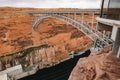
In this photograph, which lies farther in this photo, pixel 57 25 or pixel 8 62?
pixel 57 25

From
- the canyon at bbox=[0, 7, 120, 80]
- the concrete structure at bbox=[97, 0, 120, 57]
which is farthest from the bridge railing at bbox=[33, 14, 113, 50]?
the concrete structure at bbox=[97, 0, 120, 57]

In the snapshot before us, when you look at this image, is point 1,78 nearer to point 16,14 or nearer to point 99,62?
point 99,62

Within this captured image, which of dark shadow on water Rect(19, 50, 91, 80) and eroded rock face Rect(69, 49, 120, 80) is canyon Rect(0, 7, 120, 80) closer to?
eroded rock face Rect(69, 49, 120, 80)

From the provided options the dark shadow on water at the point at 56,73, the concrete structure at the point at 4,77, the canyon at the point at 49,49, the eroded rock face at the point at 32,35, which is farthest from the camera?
the eroded rock face at the point at 32,35

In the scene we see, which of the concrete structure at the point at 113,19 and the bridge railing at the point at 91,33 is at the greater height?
the concrete structure at the point at 113,19

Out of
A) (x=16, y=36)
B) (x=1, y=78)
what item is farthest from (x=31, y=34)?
(x=1, y=78)

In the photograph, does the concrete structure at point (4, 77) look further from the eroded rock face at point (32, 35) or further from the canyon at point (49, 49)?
the eroded rock face at point (32, 35)

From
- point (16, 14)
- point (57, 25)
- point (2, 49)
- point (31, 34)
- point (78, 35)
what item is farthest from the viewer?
point (16, 14)

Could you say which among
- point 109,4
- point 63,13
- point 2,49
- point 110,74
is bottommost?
point 2,49

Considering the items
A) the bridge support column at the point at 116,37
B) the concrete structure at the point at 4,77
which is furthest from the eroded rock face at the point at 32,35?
the bridge support column at the point at 116,37

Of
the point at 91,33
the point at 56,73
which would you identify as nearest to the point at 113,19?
the point at 91,33

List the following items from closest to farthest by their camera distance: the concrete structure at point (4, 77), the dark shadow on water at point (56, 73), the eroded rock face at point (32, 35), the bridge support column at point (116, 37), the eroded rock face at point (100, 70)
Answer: the eroded rock face at point (100, 70), the bridge support column at point (116, 37), the concrete structure at point (4, 77), the dark shadow on water at point (56, 73), the eroded rock face at point (32, 35)
